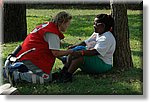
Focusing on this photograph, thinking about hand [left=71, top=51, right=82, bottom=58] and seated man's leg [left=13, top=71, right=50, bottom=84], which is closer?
seated man's leg [left=13, top=71, right=50, bottom=84]

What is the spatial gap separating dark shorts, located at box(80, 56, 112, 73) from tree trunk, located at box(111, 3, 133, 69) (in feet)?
1.13

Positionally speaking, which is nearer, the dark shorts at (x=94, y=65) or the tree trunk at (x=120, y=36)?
the dark shorts at (x=94, y=65)

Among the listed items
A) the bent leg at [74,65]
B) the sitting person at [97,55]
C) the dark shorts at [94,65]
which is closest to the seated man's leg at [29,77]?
the sitting person at [97,55]

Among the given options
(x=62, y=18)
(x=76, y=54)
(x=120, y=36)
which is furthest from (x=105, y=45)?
(x=62, y=18)

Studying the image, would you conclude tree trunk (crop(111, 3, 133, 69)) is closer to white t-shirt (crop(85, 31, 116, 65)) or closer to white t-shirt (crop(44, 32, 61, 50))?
white t-shirt (crop(85, 31, 116, 65))

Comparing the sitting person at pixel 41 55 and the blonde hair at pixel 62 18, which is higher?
the blonde hair at pixel 62 18

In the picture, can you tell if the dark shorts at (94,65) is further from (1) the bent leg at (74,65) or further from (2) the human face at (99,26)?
(2) the human face at (99,26)

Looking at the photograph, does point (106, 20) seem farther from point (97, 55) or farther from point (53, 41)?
point (53, 41)

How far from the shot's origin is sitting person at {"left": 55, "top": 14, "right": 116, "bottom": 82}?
5.31 metres

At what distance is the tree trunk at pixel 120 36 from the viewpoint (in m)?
5.89

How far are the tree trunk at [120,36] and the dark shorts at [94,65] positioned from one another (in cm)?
34

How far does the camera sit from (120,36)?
5895 millimetres

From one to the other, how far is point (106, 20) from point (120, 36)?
0.49m

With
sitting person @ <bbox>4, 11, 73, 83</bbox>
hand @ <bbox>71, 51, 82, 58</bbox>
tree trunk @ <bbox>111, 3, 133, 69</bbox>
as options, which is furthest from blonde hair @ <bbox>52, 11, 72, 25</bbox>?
tree trunk @ <bbox>111, 3, 133, 69</bbox>
